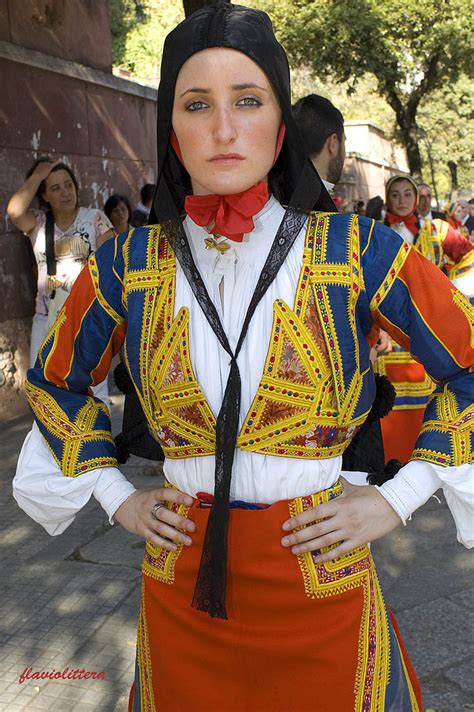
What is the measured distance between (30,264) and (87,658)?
453 cm

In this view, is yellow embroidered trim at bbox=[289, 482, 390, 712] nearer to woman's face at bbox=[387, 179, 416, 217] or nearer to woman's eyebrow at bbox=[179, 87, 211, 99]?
woman's eyebrow at bbox=[179, 87, 211, 99]

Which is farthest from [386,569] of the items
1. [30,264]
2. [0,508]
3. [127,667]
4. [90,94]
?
[90,94]

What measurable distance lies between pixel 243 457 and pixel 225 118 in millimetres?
636

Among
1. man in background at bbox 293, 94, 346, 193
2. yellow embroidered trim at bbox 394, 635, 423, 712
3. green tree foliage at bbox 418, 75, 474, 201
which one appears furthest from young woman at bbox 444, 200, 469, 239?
green tree foliage at bbox 418, 75, 474, 201

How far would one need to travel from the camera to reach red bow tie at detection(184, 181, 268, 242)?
1491mm

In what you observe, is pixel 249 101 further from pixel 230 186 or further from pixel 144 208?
pixel 144 208

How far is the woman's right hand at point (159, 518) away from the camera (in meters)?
1.51

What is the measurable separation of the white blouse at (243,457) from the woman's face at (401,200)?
12.7ft

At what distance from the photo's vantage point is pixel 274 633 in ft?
4.87

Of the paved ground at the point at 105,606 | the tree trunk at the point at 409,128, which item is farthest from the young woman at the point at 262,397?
the tree trunk at the point at 409,128

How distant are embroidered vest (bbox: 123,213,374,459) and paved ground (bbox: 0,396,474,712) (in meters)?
1.65

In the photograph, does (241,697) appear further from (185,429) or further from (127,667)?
(127,667)

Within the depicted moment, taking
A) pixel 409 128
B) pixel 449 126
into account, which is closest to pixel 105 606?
pixel 409 128

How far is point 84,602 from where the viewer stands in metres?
3.44
